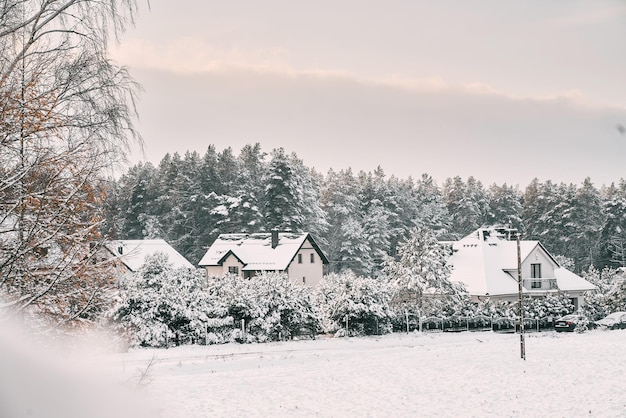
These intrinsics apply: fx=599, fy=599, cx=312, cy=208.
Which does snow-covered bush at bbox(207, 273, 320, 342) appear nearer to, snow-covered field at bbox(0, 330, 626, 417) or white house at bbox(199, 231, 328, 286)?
snow-covered field at bbox(0, 330, 626, 417)

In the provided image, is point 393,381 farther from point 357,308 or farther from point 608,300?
point 608,300

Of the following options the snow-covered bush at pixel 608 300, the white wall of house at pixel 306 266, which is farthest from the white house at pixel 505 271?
the white wall of house at pixel 306 266

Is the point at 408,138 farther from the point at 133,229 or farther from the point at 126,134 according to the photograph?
the point at 126,134

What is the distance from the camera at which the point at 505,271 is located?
51125 millimetres

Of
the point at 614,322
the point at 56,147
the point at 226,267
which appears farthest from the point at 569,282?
the point at 56,147

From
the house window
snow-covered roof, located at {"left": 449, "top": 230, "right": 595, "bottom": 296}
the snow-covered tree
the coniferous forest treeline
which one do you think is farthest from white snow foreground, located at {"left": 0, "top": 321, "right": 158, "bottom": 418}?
the coniferous forest treeline

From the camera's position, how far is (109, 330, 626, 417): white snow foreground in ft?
55.4

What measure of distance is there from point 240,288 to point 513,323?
71.9 ft

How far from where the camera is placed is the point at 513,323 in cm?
4472

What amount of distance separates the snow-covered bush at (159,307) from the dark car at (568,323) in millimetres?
25973

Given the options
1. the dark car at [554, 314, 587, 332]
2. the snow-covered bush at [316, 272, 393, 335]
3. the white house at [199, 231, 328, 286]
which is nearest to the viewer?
the snow-covered bush at [316, 272, 393, 335]

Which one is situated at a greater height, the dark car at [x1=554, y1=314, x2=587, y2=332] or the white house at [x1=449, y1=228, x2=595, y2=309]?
the white house at [x1=449, y1=228, x2=595, y2=309]

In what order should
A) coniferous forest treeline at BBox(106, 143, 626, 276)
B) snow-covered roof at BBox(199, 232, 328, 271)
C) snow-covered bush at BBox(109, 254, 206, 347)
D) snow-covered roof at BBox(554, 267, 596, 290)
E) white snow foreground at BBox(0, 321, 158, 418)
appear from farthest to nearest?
1. coniferous forest treeline at BBox(106, 143, 626, 276)
2. snow-covered roof at BBox(199, 232, 328, 271)
3. snow-covered roof at BBox(554, 267, 596, 290)
4. snow-covered bush at BBox(109, 254, 206, 347)
5. white snow foreground at BBox(0, 321, 158, 418)

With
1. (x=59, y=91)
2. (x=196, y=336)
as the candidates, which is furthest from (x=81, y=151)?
(x=196, y=336)
